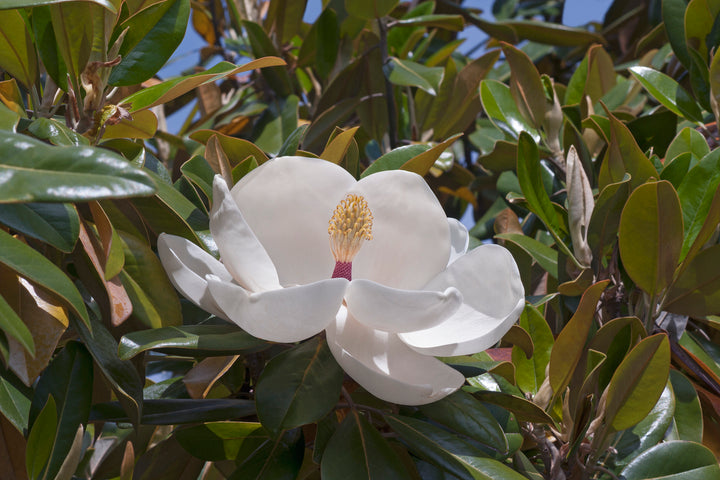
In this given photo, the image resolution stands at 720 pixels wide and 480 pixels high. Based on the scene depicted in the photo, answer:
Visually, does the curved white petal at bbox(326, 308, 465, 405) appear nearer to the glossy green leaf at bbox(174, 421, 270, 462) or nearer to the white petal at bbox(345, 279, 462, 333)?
the white petal at bbox(345, 279, 462, 333)

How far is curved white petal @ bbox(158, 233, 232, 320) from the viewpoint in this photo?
91cm

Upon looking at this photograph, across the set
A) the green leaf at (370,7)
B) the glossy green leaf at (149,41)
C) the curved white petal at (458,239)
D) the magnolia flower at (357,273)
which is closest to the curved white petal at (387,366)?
the magnolia flower at (357,273)

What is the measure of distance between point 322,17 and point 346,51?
0.14 m

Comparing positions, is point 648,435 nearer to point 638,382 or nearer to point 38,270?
point 638,382

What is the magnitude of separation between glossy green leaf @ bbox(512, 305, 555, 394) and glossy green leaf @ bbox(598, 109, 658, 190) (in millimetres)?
326

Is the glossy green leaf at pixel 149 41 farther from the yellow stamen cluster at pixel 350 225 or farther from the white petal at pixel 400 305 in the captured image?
the white petal at pixel 400 305

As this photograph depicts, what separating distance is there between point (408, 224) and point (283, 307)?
0.30m

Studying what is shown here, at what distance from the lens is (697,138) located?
4.84 ft

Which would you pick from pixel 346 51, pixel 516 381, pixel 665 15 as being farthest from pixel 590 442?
pixel 346 51

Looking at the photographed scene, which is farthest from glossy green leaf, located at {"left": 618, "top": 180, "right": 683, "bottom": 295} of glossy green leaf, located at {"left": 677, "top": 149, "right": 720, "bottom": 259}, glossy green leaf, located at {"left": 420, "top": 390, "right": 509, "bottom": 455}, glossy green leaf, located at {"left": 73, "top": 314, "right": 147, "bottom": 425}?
glossy green leaf, located at {"left": 73, "top": 314, "right": 147, "bottom": 425}

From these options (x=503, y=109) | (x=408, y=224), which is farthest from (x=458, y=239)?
(x=503, y=109)

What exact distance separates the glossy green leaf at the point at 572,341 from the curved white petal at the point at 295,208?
0.36 meters

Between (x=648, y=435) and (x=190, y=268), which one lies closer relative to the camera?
(x=190, y=268)

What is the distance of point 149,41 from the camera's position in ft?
3.78
